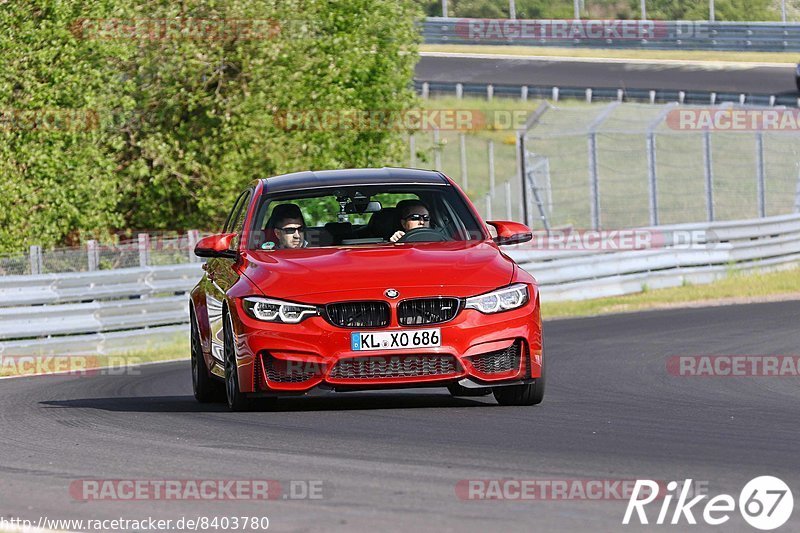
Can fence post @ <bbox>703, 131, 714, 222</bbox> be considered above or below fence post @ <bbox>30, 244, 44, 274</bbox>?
below

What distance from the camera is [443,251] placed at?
32.8ft

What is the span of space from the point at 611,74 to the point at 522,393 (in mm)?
49758

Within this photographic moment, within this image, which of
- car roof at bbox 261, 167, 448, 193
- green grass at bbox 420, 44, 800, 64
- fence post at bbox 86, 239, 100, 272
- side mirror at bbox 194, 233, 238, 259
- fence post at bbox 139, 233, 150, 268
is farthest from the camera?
green grass at bbox 420, 44, 800, 64

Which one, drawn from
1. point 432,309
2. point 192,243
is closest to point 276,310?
point 432,309

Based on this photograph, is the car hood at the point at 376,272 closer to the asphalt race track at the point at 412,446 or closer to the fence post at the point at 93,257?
the asphalt race track at the point at 412,446

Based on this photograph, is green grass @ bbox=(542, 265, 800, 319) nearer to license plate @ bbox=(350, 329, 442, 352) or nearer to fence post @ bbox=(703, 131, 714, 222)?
fence post @ bbox=(703, 131, 714, 222)

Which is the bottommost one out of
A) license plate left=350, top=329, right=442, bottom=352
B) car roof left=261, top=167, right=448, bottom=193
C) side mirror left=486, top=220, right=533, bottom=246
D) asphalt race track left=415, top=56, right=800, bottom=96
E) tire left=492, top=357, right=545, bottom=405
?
asphalt race track left=415, top=56, right=800, bottom=96

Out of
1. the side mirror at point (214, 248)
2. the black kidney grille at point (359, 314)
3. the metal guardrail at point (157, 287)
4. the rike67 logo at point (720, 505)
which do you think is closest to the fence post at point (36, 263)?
the metal guardrail at point (157, 287)

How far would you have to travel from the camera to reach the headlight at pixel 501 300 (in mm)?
9383

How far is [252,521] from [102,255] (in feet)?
48.3

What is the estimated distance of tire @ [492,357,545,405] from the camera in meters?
9.84

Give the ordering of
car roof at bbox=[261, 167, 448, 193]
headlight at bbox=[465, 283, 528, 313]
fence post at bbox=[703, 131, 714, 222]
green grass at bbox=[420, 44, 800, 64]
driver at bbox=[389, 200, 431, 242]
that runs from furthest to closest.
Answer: green grass at bbox=[420, 44, 800, 64] < fence post at bbox=[703, 131, 714, 222] < car roof at bbox=[261, 167, 448, 193] < driver at bbox=[389, 200, 431, 242] < headlight at bbox=[465, 283, 528, 313]

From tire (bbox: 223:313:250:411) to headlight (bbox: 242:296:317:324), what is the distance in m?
0.33

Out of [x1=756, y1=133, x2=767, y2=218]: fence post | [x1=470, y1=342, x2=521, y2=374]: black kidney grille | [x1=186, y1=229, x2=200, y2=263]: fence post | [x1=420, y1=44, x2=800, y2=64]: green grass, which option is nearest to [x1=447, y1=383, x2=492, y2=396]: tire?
[x1=470, y1=342, x2=521, y2=374]: black kidney grille
